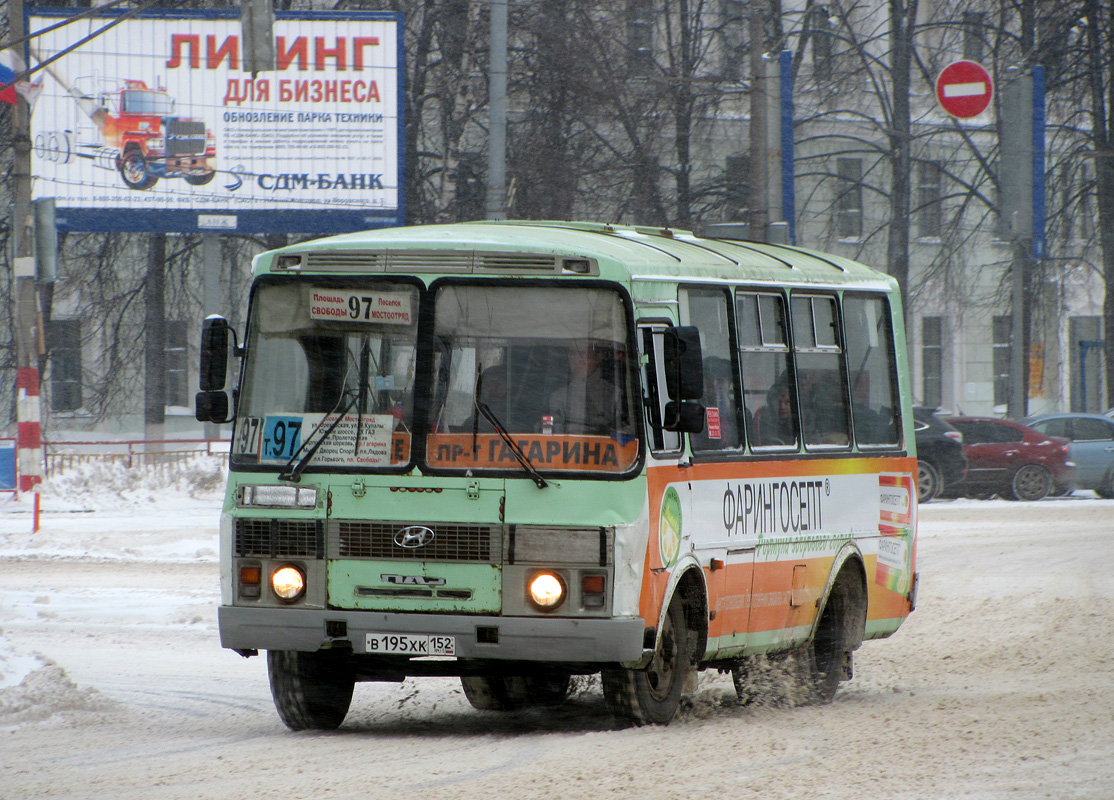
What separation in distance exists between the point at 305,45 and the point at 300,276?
67.7 ft

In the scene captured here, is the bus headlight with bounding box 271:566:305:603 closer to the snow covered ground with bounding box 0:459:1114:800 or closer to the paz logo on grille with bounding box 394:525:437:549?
the paz logo on grille with bounding box 394:525:437:549

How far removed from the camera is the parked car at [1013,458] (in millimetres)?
27141

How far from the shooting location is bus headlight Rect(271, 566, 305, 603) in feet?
26.6

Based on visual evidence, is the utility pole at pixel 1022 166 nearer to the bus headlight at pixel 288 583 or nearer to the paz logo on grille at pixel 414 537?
the paz logo on grille at pixel 414 537

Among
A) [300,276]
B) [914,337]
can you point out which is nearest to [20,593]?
[300,276]

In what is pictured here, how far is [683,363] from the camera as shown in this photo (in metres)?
7.91

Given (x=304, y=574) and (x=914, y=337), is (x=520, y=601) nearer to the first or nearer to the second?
(x=304, y=574)

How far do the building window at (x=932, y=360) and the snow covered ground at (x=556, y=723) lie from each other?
30599 millimetres

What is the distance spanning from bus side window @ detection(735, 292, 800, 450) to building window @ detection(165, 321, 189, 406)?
89.6 ft

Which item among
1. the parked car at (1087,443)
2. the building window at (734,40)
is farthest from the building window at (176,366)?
the parked car at (1087,443)

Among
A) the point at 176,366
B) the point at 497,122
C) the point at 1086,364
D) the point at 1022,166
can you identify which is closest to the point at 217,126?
the point at 497,122

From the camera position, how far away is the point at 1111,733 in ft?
26.0

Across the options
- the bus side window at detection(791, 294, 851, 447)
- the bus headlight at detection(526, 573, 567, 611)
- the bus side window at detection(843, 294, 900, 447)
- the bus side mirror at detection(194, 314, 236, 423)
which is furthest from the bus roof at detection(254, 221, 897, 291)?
the bus side window at detection(843, 294, 900, 447)

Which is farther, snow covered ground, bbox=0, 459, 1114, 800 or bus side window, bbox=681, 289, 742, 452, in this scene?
bus side window, bbox=681, 289, 742, 452
